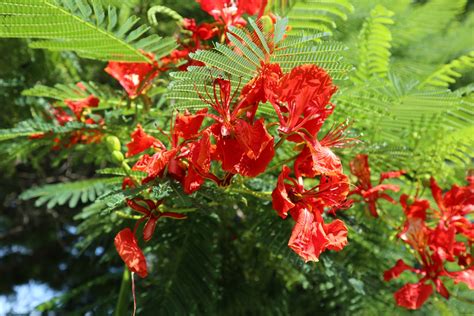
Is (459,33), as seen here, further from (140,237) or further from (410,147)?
(140,237)

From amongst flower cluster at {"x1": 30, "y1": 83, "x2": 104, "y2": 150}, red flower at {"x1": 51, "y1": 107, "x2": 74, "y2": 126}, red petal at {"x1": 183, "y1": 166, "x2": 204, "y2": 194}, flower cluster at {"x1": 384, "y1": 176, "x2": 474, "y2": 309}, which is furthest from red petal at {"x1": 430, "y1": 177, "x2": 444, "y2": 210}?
red flower at {"x1": 51, "y1": 107, "x2": 74, "y2": 126}

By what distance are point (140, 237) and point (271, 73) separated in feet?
1.15

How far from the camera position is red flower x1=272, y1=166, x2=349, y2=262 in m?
0.76

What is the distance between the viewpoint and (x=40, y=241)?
8.66ft

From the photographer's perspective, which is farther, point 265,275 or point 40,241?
point 40,241

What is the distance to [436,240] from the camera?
1.09 m

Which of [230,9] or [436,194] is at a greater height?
[230,9]

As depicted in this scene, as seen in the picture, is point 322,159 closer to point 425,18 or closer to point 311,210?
point 311,210

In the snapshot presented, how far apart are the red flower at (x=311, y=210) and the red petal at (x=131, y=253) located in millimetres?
206

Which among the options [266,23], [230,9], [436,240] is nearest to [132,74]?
[230,9]

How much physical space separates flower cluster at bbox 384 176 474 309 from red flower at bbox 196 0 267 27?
0.50 metres

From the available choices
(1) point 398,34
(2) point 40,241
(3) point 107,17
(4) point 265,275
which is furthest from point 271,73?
(2) point 40,241

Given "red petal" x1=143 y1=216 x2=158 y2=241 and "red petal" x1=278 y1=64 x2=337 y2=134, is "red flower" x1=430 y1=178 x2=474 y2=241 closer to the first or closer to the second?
"red petal" x1=278 y1=64 x2=337 y2=134

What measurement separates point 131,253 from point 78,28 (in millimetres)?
376
